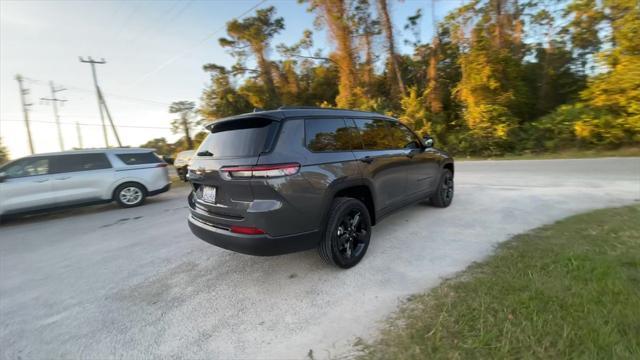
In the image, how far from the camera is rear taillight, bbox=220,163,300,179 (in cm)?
249

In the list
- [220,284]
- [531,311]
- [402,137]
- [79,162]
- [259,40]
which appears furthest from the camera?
[259,40]

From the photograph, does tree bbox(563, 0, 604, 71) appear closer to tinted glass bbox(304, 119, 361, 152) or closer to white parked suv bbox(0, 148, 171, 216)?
tinted glass bbox(304, 119, 361, 152)

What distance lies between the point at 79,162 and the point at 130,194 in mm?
1302

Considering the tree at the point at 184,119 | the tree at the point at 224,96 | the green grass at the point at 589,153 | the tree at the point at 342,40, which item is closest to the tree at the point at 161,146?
the tree at the point at 184,119

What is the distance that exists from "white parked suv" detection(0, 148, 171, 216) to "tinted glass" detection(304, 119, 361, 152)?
654cm

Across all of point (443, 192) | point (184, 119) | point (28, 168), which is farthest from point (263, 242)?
point (184, 119)

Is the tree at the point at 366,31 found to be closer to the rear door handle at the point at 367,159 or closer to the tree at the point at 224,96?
the tree at the point at 224,96

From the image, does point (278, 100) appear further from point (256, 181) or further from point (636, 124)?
point (256, 181)

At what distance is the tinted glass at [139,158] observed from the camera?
7480 millimetres

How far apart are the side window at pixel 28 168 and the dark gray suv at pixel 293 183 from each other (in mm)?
5766

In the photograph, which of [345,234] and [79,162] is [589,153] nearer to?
[345,234]

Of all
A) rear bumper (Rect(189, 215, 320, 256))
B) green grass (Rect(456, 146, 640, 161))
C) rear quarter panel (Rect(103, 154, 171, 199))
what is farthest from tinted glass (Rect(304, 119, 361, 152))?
green grass (Rect(456, 146, 640, 161))

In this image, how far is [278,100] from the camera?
969 inches

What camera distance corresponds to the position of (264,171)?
2.49m
